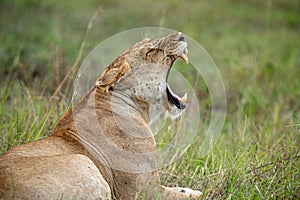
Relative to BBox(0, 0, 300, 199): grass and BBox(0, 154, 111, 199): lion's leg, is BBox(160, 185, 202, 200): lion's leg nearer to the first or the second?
BBox(0, 0, 300, 199): grass

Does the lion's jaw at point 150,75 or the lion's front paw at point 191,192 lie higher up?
the lion's jaw at point 150,75

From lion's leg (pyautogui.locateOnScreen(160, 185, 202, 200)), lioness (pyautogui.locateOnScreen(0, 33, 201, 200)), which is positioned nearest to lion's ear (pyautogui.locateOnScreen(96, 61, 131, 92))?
lioness (pyautogui.locateOnScreen(0, 33, 201, 200))

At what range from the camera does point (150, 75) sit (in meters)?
4.61

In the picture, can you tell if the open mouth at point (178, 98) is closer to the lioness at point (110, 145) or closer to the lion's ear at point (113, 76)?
the lioness at point (110, 145)

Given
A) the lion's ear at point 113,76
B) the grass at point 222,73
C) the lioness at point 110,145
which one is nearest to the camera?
the lioness at point 110,145

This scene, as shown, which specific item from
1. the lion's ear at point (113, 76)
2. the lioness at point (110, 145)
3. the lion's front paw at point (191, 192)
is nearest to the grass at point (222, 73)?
the lion's front paw at point (191, 192)

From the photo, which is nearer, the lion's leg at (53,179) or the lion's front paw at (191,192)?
the lion's leg at (53,179)

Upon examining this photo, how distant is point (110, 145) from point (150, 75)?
2.26ft

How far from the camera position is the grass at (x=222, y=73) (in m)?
4.71

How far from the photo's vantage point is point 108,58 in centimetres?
905

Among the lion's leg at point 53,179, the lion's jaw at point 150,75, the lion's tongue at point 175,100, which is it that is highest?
the lion's jaw at point 150,75

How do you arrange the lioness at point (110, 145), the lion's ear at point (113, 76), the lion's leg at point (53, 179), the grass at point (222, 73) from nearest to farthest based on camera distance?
the lion's leg at point (53, 179), the lioness at point (110, 145), the lion's ear at point (113, 76), the grass at point (222, 73)

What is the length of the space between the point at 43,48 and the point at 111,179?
16.9 ft

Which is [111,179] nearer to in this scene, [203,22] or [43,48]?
[43,48]
